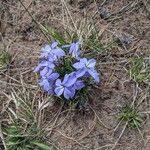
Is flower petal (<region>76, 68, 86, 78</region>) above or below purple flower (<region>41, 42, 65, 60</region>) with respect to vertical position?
below

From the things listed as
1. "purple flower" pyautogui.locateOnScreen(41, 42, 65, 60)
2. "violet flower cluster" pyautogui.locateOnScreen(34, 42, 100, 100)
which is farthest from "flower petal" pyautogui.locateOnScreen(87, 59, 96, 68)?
"purple flower" pyautogui.locateOnScreen(41, 42, 65, 60)

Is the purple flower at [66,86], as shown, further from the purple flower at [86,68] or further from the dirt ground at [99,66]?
the dirt ground at [99,66]

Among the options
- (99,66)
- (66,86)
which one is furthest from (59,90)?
(99,66)

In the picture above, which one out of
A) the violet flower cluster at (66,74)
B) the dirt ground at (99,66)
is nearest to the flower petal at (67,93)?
the violet flower cluster at (66,74)

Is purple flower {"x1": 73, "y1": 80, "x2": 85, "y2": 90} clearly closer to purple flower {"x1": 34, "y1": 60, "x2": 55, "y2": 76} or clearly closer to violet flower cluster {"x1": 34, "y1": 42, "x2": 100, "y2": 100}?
violet flower cluster {"x1": 34, "y1": 42, "x2": 100, "y2": 100}

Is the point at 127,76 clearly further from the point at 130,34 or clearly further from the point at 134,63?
the point at 130,34
